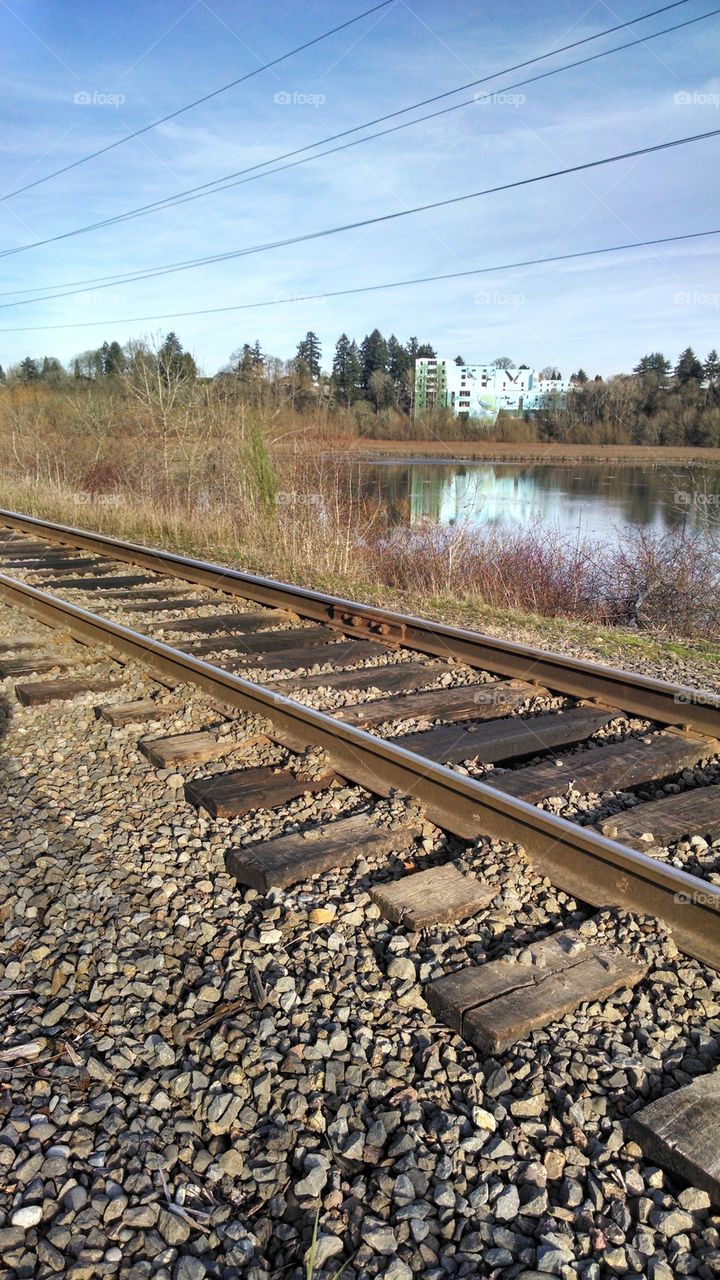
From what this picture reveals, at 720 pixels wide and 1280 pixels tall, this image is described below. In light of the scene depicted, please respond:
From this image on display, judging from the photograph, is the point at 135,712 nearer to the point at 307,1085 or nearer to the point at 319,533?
the point at 307,1085

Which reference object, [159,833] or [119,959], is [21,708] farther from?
[119,959]

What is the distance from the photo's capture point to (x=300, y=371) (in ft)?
55.3

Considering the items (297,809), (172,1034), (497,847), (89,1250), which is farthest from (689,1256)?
(297,809)

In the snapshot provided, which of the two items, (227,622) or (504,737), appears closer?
(504,737)

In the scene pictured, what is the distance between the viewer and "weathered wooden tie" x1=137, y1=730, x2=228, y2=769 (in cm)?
454

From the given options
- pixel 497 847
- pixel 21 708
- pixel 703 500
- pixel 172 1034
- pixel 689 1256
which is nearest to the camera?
pixel 689 1256

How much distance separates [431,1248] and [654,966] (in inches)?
49.3

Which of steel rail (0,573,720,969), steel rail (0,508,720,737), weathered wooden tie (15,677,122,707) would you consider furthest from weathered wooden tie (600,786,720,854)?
weathered wooden tie (15,677,122,707)

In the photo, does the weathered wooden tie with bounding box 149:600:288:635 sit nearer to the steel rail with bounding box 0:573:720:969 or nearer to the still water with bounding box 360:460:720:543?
the steel rail with bounding box 0:573:720:969

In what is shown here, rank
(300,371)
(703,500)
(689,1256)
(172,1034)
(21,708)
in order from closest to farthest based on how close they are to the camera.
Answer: (689,1256), (172,1034), (21,708), (703,500), (300,371)

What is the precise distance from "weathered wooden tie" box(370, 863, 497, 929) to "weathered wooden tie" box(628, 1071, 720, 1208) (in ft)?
3.18

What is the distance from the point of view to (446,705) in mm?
5395

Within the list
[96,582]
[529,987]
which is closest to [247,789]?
[529,987]

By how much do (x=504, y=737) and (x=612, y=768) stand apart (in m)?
0.62
